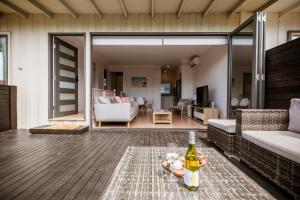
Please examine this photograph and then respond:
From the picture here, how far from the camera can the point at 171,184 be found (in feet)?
3.63

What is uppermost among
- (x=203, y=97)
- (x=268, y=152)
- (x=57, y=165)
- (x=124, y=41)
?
(x=124, y=41)

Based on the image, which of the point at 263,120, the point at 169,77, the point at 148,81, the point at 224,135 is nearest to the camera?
the point at 263,120

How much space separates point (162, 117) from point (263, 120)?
141 inches

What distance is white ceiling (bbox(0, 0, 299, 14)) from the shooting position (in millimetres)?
3816

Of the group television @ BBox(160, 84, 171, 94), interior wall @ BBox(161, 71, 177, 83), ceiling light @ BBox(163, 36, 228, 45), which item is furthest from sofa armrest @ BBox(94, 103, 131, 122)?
interior wall @ BBox(161, 71, 177, 83)

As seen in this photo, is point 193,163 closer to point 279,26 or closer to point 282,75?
point 282,75

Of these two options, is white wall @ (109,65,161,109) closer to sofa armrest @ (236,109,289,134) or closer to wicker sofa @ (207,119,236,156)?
wicker sofa @ (207,119,236,156)

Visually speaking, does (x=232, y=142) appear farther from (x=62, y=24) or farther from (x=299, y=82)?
(x=62, y=24)

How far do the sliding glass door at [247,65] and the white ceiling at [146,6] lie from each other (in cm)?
61

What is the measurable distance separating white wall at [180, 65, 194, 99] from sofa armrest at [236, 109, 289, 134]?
259 inches

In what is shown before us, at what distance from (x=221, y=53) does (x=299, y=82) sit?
2998 mm

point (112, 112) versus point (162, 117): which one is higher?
point (112, 112)

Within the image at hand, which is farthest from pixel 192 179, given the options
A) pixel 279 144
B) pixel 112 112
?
pixel 112 112

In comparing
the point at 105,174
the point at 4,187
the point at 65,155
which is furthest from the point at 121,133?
the point at 4,187
